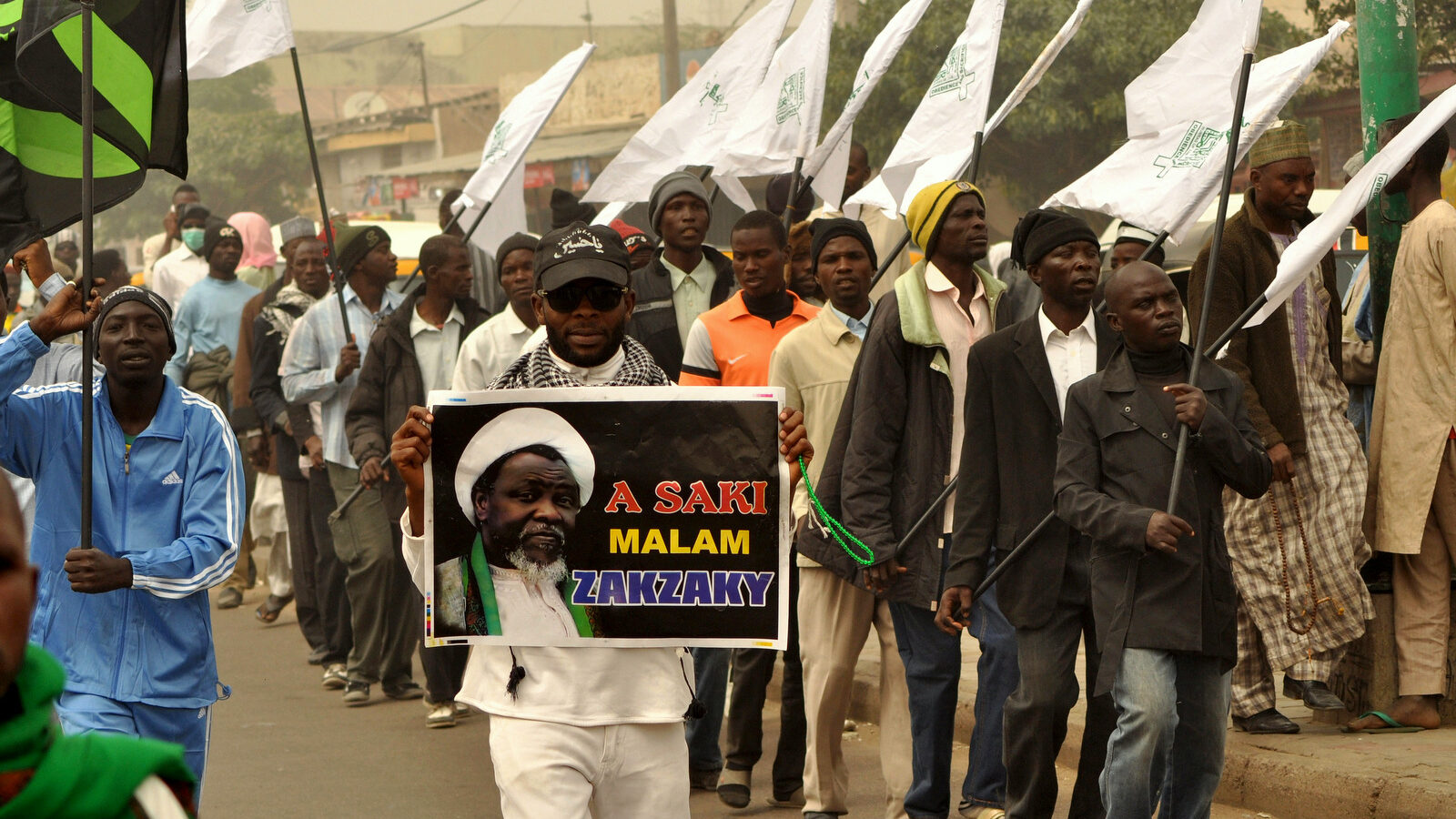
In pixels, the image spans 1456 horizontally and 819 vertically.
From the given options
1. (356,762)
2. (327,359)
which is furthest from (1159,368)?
(327,359)

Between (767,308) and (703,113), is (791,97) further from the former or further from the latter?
(767,308)

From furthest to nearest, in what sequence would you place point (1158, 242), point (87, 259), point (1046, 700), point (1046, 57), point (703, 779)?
point (1046, 57) → point (703, 779) → point (1158, 242) → point (1046, 700) → point (87, 259)

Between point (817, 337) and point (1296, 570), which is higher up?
point (817, 337)

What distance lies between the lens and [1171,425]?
4938 millimetres

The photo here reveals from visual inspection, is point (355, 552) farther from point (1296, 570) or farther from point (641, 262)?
point (1296, 570)

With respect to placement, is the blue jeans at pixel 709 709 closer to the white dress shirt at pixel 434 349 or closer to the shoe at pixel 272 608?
the white dress shirt at pixel 434 349

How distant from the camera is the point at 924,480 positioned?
5.97 metres

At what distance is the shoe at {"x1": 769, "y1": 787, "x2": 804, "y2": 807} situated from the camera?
6801 millimetres

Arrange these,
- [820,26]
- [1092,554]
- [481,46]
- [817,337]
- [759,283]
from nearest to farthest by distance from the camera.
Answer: [1092,554]
[817,337]
[759,283]
[820,26]
[481,46]

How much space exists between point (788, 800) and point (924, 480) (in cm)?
157

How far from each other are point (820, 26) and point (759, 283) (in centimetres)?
220

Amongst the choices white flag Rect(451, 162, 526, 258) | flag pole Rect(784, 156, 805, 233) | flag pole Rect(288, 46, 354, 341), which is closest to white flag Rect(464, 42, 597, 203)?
white flag Rect(451, 162, 526, 258)

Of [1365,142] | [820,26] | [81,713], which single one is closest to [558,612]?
[81,713]

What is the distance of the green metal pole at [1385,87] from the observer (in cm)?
706
